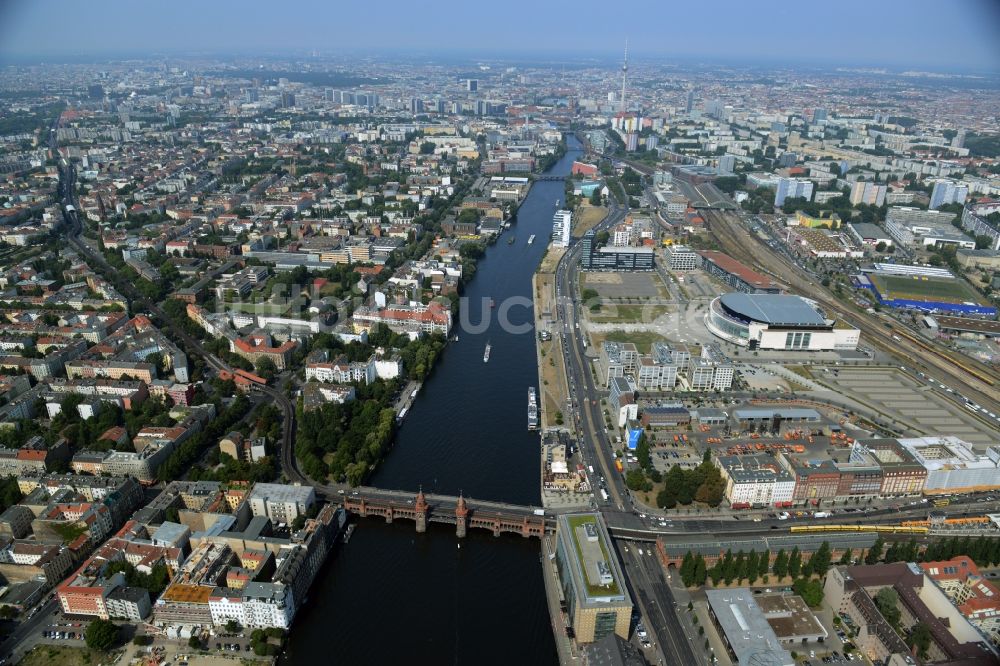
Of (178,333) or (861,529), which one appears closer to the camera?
(861,529)

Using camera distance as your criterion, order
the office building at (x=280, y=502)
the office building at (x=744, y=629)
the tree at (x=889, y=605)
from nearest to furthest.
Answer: the office building at (x=744, y=629)
the tree at (x=889, y=605)
the office building at (x=280, y=502)

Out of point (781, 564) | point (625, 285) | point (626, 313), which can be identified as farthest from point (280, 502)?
point (625, 285)

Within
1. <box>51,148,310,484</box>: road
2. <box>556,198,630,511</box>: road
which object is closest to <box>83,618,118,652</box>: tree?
<box>51,148,310,484</box>: road

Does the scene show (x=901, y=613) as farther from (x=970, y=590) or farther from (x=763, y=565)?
(x=763, y=565)

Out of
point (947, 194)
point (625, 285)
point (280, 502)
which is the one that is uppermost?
point (947, 194)

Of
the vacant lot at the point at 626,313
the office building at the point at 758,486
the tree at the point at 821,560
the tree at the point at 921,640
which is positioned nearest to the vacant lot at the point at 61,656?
the office building at the point at 758,486

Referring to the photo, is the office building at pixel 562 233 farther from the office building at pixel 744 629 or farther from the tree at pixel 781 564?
the office building at pixel 744 629

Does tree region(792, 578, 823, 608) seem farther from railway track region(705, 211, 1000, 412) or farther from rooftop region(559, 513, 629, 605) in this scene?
railway track region(705, 211, 1000, 412)
